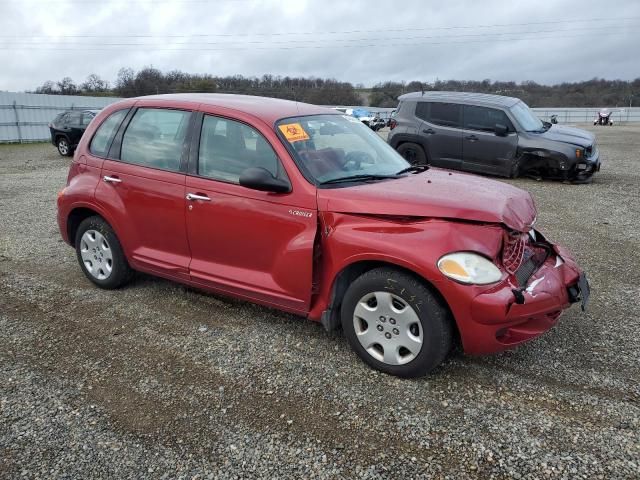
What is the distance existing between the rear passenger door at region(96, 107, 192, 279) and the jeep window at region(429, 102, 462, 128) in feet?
27.3

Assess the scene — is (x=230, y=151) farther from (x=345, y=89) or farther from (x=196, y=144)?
(x=345, y=89)

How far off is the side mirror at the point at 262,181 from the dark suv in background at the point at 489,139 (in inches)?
335

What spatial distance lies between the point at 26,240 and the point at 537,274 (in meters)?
6.36

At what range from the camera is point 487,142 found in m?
11.1

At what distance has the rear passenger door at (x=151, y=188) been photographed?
165 inches

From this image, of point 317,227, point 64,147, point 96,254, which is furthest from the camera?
point 64,147

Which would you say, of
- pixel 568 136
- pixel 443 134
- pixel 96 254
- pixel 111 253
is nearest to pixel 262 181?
pixel 111 253

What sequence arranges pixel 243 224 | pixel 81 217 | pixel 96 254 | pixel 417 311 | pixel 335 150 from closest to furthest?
1. pixel 417 311
2. pixel 243 224
3. pixel 335 150
4. pixel 96 254
5. pixel 81 217

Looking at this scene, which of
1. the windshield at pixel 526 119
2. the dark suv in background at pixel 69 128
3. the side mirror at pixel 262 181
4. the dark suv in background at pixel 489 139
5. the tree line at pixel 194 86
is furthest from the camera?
the tree line at pixel 194 86

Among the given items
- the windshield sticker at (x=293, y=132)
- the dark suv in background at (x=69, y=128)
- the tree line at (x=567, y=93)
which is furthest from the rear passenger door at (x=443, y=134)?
the tree line at (x=567, y=93)

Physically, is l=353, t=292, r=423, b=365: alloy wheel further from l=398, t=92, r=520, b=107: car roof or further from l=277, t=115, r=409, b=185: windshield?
l=398, t=92, r=520, b=107: car roof

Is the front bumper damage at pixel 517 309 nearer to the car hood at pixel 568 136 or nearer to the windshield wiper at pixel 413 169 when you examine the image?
the windshield wiper at pixel 413 169

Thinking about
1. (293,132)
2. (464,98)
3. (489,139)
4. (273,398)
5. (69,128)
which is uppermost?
(464,98)

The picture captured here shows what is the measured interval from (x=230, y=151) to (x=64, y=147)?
16.7 meters
